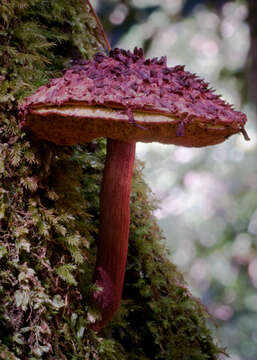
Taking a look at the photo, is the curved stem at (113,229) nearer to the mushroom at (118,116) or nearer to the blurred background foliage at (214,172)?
the mushroom at (118,116)

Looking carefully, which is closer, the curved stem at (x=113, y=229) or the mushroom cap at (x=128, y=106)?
the mushroom cap at (x=128, y=106)

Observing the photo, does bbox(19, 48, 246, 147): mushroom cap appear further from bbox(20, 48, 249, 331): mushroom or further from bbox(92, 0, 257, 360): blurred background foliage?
bbox(92, 0, 257, 360): blurred background foliage

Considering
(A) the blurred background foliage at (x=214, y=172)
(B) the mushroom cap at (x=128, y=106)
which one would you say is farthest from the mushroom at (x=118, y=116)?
(A) the blurred background foliage at (x=214, y=172)

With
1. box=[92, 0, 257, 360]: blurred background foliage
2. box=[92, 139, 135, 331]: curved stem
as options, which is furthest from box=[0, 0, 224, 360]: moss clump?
box=[92, 0, 257, 360]: blurred background foliage

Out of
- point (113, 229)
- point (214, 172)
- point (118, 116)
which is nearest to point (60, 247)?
point (113, 229)

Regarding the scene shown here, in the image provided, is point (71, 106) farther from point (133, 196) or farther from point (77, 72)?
point (133, 196)

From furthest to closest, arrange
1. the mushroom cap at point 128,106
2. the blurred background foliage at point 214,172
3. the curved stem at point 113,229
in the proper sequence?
the blurred background foliage at point 214,172, the curved stem at point 113,229, the mushroom cap at point 128,106

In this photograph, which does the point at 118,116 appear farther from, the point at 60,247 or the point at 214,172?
the point at 214,172
